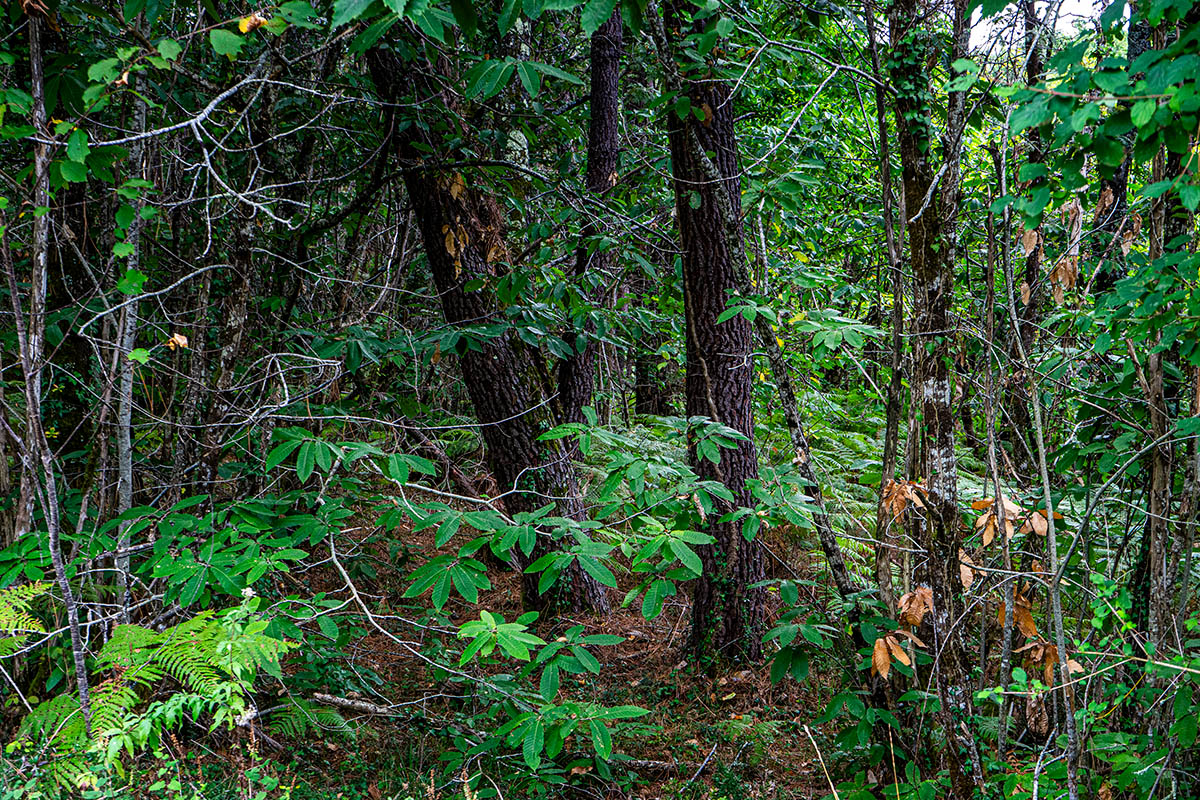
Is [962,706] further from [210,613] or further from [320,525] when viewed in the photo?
[210,613]

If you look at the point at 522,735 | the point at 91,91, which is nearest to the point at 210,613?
the point at 522,735

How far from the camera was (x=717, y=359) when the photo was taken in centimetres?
459

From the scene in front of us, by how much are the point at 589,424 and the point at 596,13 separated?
6.33 feet

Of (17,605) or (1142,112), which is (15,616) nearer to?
(17,605)

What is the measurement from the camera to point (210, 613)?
116 inches

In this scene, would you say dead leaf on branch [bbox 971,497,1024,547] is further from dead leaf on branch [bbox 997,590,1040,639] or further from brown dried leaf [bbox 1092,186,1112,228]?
brown dried leaf [bbox 1092,186,1112,228]

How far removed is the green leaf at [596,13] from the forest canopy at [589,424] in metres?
0.12

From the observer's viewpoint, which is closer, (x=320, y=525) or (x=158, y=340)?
(x=320, y=525)

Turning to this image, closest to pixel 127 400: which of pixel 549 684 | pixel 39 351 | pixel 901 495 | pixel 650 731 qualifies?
pixel 39 351

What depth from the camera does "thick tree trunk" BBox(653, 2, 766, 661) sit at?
4.29 m

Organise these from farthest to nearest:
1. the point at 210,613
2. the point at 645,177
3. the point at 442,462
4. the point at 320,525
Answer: the point at 442,462 < the point at 645,177 < the point at 320,525 < the point at 210,613

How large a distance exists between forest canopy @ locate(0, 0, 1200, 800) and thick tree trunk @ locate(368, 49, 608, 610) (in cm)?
3

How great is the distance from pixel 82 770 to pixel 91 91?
2.38m

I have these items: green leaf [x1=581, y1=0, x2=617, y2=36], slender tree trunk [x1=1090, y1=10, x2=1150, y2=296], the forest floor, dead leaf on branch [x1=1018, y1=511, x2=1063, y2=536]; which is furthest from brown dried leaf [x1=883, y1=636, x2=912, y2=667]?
green leaf [x1=581, y1=0, x2=617, y2=36]
